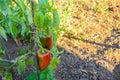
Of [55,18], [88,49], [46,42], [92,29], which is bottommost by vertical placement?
[88,49]

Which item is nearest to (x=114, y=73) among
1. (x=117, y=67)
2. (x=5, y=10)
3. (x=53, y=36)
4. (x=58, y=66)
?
(x=117, y=67)

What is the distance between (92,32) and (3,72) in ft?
4.39

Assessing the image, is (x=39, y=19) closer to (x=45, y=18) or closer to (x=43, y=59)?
(x=45, y=18)

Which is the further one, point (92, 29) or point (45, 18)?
point (92, 29)

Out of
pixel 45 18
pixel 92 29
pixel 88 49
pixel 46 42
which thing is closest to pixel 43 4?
pixel 45 18

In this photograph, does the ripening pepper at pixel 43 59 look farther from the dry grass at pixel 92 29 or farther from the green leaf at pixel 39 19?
the dry grass at pixel 92 29

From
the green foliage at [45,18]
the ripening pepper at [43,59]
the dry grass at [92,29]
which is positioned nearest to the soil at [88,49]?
the dry grass at [92,29]

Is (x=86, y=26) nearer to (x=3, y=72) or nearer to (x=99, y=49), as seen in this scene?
(x=99, y=49)

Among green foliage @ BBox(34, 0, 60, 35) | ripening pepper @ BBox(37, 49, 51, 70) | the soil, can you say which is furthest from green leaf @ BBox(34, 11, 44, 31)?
the soil

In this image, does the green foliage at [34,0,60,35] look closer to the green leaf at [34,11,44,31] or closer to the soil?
the green leaf at [34,11,44,31]

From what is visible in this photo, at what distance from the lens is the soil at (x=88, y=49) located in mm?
2514

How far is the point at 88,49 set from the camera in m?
2.81

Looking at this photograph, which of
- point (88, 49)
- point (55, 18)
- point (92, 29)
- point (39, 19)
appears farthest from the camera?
point (92, 29)

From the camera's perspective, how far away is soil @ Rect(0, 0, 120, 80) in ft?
8.25
